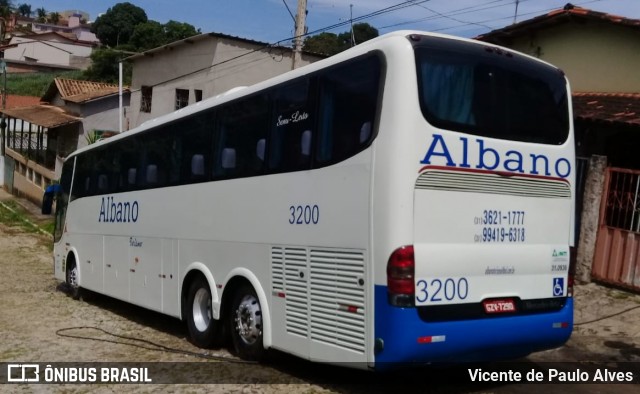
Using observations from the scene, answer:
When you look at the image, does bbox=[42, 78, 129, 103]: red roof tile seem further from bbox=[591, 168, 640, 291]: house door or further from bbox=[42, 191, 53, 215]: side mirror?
bbox=[591, 168, 640, 291]: house door

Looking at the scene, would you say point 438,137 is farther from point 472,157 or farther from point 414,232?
point 414,232

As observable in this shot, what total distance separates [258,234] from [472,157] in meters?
2.54

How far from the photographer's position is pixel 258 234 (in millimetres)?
7207

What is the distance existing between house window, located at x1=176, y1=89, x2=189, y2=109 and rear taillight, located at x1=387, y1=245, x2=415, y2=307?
2413 cm

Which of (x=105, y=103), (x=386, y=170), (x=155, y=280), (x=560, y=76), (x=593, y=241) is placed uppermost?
(x=105, y=103)

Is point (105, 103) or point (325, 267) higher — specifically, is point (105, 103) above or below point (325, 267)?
above

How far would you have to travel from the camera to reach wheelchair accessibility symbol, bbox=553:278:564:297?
630 cm

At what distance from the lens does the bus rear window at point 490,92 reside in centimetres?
570

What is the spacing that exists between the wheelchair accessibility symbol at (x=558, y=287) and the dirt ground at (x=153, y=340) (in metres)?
1.89

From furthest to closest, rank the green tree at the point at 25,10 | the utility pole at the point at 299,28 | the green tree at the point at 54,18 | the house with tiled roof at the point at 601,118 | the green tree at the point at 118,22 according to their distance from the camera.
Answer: the green tree at the point at 25,10 → the green tree at the point at 54,18 → the green tree at the point at 118,22 → the utility pole at the point at 299,28 → the house with tiled roof at the point at 601,118

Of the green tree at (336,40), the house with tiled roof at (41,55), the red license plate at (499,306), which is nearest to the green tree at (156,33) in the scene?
the house with tiled roof at (41,55)

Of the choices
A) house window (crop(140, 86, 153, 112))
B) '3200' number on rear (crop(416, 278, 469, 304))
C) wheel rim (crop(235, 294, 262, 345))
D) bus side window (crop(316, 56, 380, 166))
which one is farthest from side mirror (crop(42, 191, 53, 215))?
house window (crop(140, 86, 153, 112))

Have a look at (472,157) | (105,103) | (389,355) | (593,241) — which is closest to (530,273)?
(472,157)
